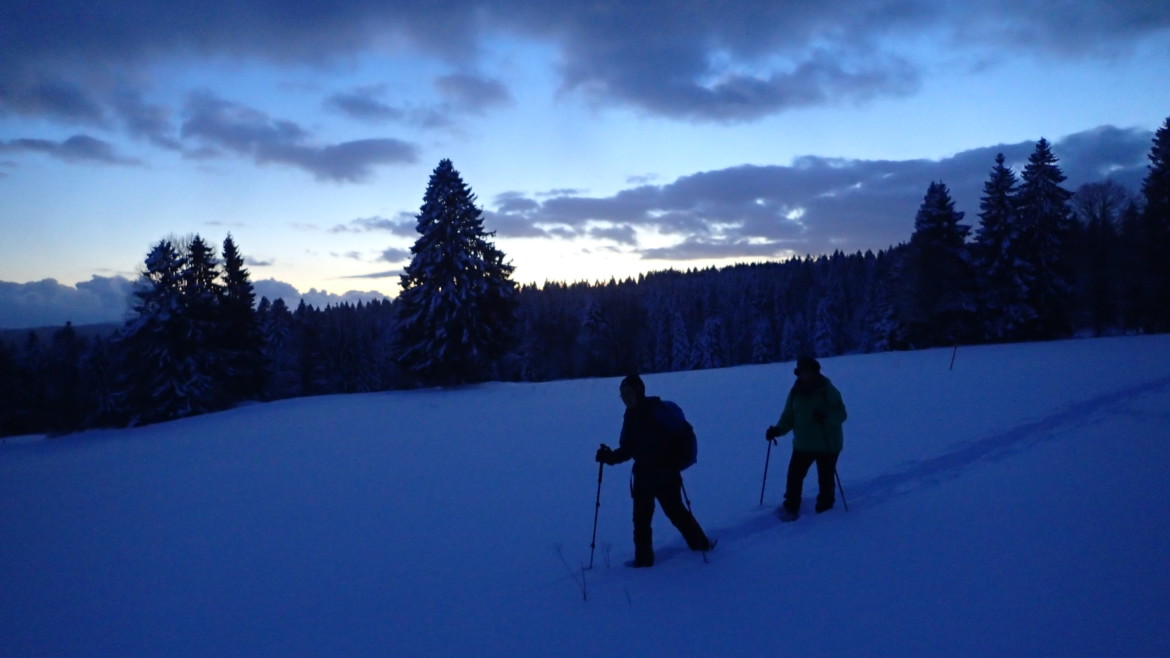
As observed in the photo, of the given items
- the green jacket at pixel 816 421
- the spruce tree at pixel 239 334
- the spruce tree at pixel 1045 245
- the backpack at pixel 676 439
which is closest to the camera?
the backpack at pixel 676 439

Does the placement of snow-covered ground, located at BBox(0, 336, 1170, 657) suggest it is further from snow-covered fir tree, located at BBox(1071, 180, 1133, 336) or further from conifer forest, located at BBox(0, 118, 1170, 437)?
snow-covered fir tree, located at BBox(1071, 180, 1133, 336)

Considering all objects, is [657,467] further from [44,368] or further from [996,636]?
[44,368]

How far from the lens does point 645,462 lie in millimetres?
5617

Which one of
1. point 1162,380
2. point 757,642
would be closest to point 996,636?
point 757,642

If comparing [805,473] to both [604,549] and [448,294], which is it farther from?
[448,294]

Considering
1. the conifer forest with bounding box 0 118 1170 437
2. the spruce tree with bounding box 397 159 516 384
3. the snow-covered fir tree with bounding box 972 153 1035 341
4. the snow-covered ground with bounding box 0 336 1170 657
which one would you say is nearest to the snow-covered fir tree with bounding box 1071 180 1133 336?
the conifer forest with bounding box 0 118 1170 437

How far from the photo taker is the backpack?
218 inches

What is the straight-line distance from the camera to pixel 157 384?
27.9 meters

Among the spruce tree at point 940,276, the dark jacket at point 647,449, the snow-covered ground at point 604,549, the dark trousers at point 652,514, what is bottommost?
the snow-covered ground at point 604,549

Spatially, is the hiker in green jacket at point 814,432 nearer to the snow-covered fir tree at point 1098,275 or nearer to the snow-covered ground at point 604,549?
the snow-covered ground at point 604,549

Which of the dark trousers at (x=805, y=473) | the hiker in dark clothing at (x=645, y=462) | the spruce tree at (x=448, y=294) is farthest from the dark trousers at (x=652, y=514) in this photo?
the spruce tree at (x=448, y=294)

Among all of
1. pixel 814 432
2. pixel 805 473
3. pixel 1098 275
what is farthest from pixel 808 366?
pixel 1098 275

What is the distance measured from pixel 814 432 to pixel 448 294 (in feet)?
67.6

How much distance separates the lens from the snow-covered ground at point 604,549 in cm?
448
